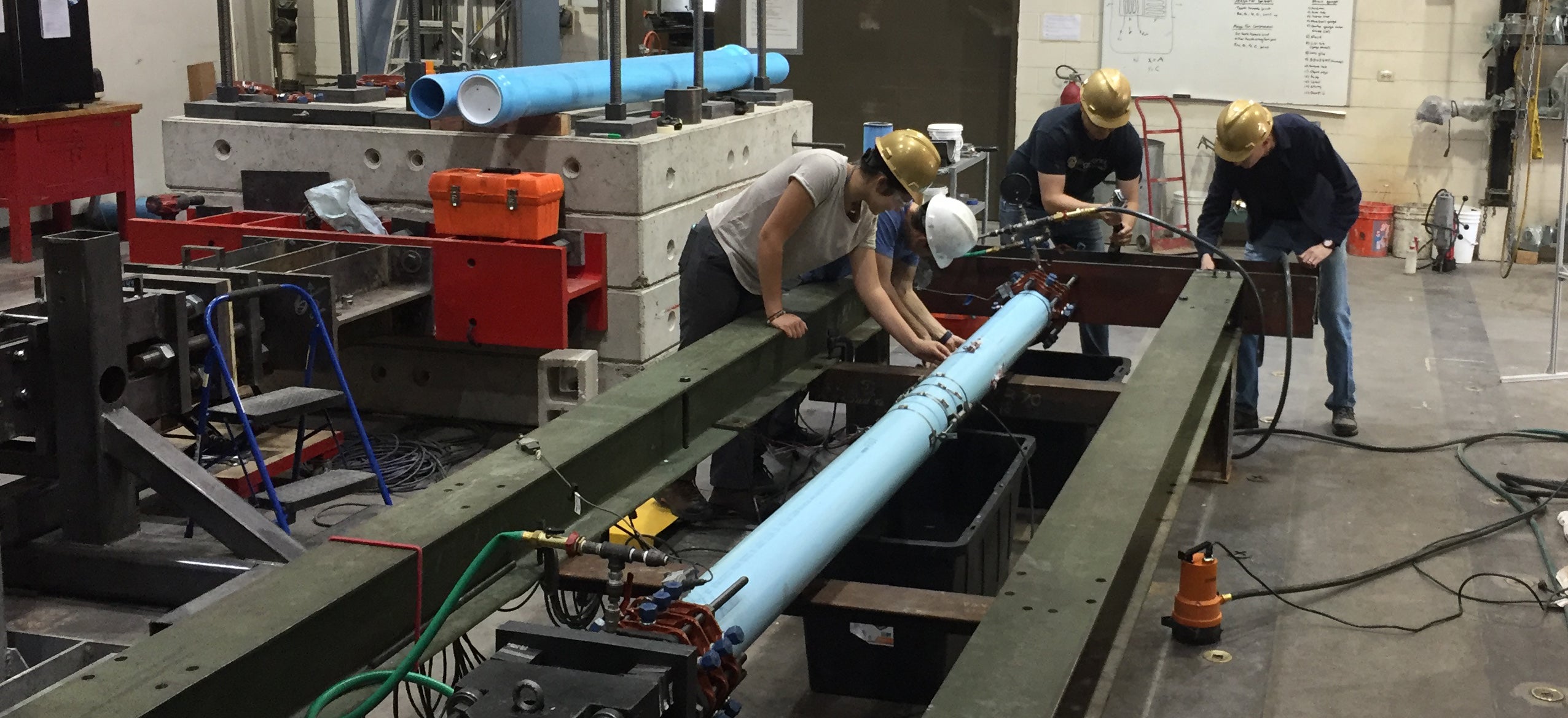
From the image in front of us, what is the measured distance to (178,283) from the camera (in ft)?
12.9

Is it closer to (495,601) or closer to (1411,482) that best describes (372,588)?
(495,601)

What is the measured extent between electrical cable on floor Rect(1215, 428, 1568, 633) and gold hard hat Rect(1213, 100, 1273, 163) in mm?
1133

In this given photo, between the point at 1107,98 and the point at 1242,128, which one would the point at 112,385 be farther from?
the point at 1242,128

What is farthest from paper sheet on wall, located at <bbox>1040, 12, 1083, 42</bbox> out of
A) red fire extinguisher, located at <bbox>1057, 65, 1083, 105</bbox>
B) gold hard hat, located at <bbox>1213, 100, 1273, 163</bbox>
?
gold hard hat, located at <bbox>1213, 100, 1273, 163</bbox>

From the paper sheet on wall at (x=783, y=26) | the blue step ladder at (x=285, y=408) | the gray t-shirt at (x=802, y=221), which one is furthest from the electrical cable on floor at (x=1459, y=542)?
the paper sheet on wall at (x=783, y=26)

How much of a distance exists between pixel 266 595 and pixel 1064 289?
3.19 metres

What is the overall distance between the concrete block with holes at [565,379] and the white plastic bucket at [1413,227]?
6.13m

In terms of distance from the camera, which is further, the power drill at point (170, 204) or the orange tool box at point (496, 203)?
the power drill at point (170, 204)

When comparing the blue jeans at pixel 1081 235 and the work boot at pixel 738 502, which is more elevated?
the blue jeans at pixel 1081 235

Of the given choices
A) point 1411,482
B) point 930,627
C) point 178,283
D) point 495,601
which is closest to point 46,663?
point 178,283

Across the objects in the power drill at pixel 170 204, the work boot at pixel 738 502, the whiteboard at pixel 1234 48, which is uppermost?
the whiteboard at pixel 1234 48

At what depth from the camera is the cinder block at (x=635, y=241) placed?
554cm

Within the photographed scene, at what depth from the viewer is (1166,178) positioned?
10.0 m

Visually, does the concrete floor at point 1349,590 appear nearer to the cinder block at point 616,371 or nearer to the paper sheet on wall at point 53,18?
the cinder block at point 616,371
